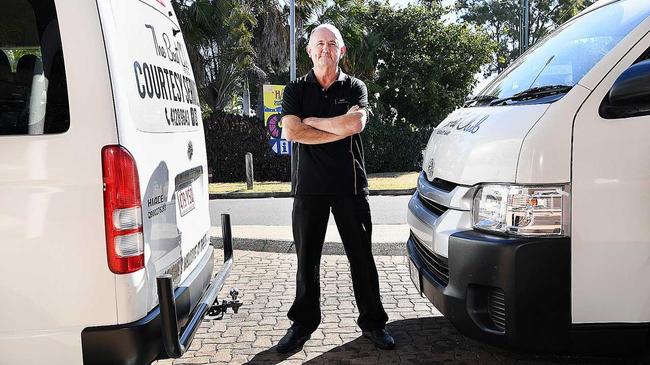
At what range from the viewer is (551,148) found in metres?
2.43

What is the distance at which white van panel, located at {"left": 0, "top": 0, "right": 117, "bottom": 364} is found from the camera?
2.22 metres

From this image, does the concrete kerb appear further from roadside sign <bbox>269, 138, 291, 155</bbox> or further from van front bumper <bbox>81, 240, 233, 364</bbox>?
van front bumper <bbox>81, 240, 233, 364</bbox>

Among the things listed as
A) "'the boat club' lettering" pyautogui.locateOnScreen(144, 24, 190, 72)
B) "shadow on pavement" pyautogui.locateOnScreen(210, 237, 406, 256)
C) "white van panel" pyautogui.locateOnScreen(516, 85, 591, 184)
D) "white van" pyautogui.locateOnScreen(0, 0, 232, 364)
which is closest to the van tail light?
"white van" pyautogui.locateOnScreen(0, 0, 232, 364)

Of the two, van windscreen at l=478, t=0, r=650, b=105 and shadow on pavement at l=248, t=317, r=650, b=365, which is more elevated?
van windscreen at l=478, t=0, r=650, b=105

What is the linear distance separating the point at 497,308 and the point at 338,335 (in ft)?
5.16

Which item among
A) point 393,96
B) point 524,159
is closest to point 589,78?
point 524,159

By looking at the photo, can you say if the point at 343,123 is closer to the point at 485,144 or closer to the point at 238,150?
the point at 485,144

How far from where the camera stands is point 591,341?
2482mm

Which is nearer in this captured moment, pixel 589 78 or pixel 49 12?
pixel 49 12

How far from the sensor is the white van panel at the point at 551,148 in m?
2.42

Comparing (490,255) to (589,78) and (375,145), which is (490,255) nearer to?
(589,78)

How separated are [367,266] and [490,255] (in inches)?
47.9

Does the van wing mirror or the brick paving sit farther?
the brick paving

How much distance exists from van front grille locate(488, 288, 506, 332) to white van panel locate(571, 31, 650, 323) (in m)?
0.29
